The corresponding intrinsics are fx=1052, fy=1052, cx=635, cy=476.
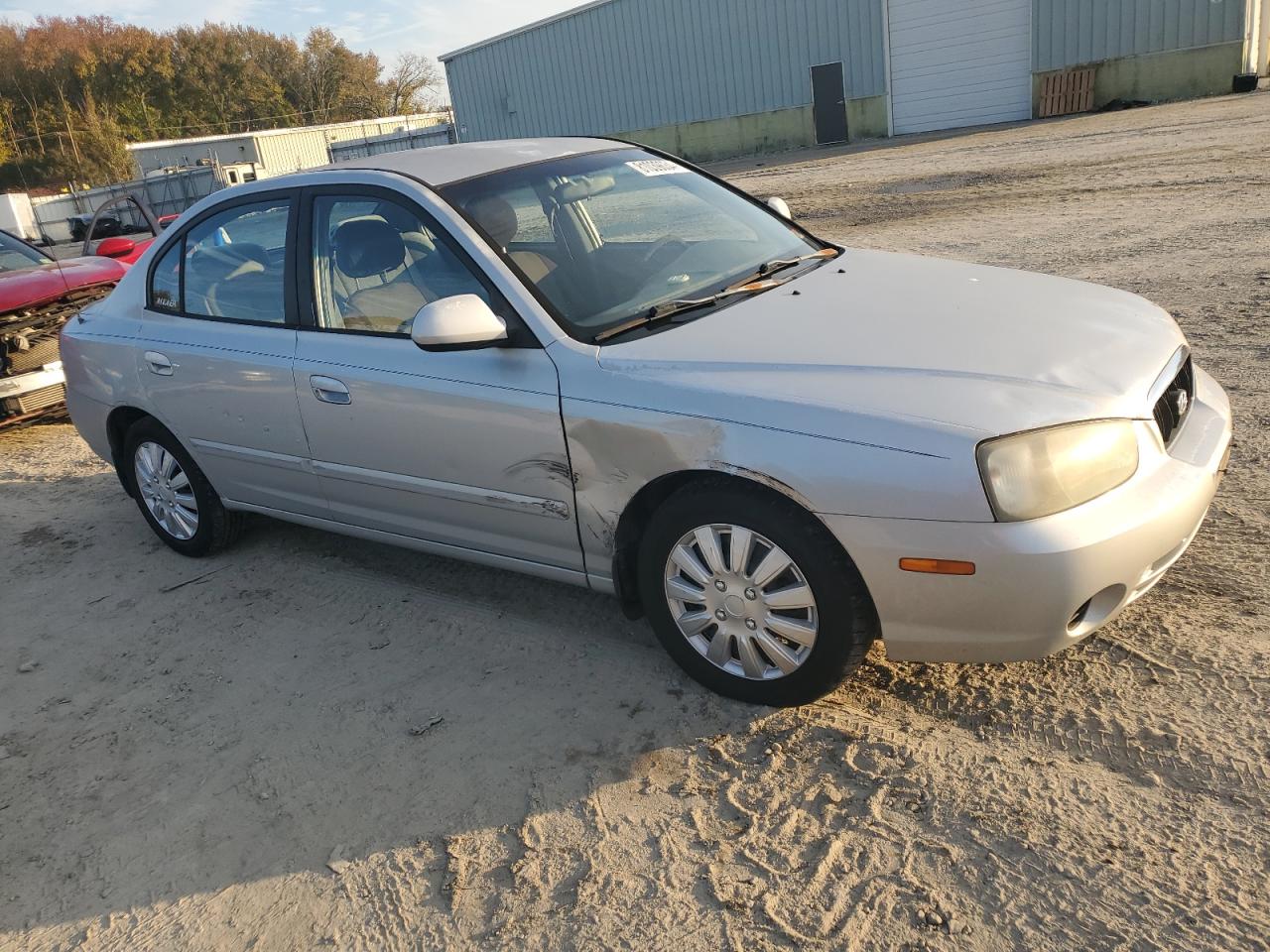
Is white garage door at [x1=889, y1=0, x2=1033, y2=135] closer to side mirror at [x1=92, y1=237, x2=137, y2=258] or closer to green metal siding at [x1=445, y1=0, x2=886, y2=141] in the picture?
green metal siding at [x1=445, y1=0, x2=886, y2=141]

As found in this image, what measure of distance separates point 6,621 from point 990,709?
4195 millimetres

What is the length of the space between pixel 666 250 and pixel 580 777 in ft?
6.45

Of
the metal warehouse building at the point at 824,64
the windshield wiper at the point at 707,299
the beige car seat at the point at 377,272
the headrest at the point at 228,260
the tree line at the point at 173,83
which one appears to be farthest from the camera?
the tree line at the point at 173,83

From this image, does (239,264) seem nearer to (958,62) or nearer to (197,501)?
(197,501)

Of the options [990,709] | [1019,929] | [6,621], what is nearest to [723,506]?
[990,709]

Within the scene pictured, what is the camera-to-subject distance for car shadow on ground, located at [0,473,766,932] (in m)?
3.01

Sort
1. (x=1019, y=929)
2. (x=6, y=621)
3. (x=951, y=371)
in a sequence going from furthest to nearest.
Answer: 1. (x=6, y=621)
2. (x=951, y=371)
3. (x=1019, y=929)

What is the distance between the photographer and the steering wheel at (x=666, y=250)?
3900 millimetres

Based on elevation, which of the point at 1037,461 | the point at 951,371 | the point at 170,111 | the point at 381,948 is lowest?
the point at 381,948

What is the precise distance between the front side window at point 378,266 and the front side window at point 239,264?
0.82 ft

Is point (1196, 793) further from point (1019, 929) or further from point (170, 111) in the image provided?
point (170, 111)

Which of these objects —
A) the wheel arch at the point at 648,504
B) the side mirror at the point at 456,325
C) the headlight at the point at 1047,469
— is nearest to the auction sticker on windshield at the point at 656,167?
the side mirror at the point at 456,325

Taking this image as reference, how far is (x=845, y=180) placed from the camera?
1862cm

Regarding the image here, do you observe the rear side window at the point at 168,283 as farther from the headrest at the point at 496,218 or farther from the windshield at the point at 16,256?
the windshield at the point at 16,256
